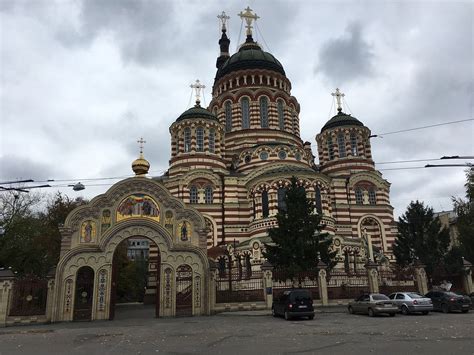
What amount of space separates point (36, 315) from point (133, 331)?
8.44 metres

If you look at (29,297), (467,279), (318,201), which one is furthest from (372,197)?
(29,297)

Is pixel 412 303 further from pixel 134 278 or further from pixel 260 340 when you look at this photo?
pixel 134 278

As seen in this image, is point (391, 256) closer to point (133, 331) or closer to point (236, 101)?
point (236, 101)

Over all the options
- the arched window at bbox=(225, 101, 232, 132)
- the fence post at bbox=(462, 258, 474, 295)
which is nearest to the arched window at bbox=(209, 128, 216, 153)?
the arched window at bbox=(225, 101, 232, 132)

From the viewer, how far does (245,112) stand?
4612 cm

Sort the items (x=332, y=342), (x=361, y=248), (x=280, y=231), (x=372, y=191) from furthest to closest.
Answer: (x=372, y=191)
(x=361, y=248)
(x=280, y=231)
(x=332, y=342)

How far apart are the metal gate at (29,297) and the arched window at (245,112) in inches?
1159

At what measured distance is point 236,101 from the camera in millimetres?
46062

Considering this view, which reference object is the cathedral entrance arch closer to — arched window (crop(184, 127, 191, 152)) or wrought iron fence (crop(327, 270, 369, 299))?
arched window (crop(184, 127, 191, 152))

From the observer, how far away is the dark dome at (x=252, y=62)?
47094mm

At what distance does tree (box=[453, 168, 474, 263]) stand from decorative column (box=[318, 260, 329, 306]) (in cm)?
1638

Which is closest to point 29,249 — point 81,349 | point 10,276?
point 10,276

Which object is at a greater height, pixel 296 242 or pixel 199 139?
pixel 199 139

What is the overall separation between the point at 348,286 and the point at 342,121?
77.8 ft
